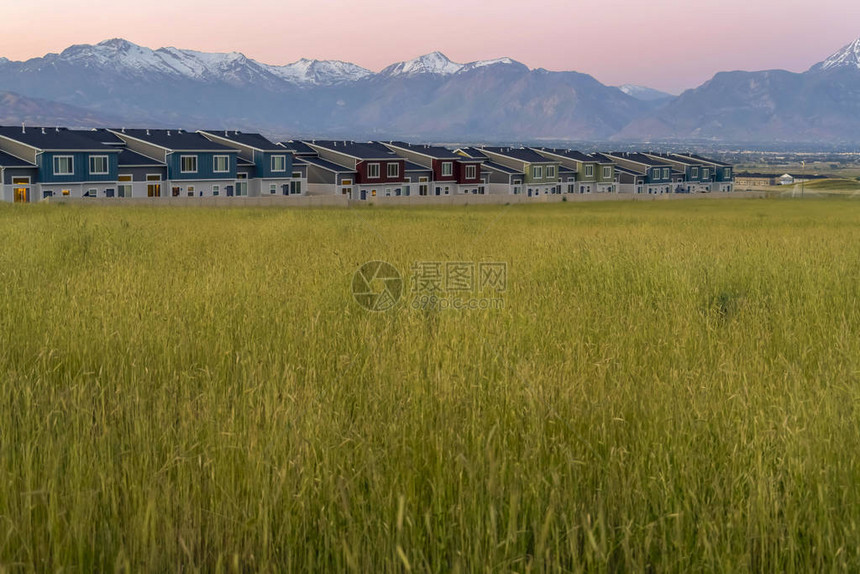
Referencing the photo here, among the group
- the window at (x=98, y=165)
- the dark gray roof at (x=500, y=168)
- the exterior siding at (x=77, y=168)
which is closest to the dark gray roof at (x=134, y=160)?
the exterior siding at (x=77, y=168)

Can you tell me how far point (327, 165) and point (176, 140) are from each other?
16399 millimetres

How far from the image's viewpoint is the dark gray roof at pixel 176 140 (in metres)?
63.2

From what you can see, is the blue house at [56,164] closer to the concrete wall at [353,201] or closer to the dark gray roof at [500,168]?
the concrete wall at [353,201]

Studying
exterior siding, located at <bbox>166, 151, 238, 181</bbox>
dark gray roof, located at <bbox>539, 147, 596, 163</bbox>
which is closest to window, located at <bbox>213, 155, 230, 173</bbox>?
exterior siding, located at <bbox>166, 151, 238, 181</bbox>

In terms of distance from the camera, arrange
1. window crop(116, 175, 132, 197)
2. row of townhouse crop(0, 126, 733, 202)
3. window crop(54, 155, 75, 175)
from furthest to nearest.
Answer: window crop(116, 175, 132, 197) < row of townhouse crop(0, 126, 733, 202) < window crop(54, 155, 75, 175)

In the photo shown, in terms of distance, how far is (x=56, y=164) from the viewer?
54219 millimetres

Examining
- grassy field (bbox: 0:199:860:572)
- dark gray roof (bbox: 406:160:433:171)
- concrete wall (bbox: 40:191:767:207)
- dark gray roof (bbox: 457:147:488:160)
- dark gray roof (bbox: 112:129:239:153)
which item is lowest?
grassy field (bbox: 0:199:860:572)

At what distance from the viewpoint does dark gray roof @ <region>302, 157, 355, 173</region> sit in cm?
7425

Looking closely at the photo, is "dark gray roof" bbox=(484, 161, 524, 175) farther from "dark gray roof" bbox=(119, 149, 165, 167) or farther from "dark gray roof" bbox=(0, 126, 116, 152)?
"dark gray roof" bbox=(0, 126, 116, 152)

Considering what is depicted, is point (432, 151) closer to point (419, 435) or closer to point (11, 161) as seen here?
point (11, 161)

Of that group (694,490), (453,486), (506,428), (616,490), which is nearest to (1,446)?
(453,486)

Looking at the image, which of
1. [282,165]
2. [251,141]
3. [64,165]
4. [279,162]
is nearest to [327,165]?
[282,165]

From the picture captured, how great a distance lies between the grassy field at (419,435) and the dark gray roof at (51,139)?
53179 millimetres

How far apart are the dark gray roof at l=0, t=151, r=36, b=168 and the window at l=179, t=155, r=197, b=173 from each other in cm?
1255
